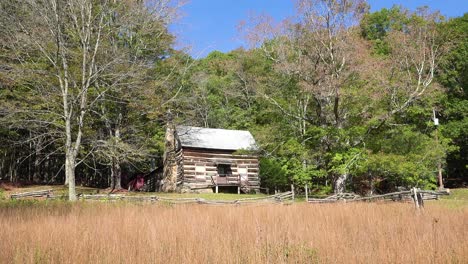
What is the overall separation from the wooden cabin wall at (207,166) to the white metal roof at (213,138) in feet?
1.49

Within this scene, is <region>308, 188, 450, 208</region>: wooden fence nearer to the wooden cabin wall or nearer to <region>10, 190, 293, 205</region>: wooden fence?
<region>10, 190, 293, 205</region>: wooden fence

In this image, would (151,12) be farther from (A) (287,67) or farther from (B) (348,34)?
(B) (348,34)

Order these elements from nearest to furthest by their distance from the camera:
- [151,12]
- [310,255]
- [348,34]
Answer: [310,255] → [348,34] → [151,12]

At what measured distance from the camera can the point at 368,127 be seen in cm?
1977

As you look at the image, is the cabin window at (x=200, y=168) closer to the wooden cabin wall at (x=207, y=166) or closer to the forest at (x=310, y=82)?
the wooden cabin wall at (x=207, y=166)

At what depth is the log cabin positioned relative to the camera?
97.9ft

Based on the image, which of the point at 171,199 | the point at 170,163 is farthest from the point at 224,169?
the point at 171,199

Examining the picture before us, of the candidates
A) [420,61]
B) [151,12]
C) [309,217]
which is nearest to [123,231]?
[309,217]

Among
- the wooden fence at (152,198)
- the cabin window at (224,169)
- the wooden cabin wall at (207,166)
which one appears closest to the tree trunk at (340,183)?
the wooden fence at (152,198)

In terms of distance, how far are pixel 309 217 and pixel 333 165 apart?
9.95 meters

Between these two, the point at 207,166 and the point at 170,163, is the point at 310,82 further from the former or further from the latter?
the point at 170,163

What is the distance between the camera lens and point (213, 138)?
1241 inches

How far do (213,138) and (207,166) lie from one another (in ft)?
8.05

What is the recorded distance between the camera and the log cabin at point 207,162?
97.9ft
